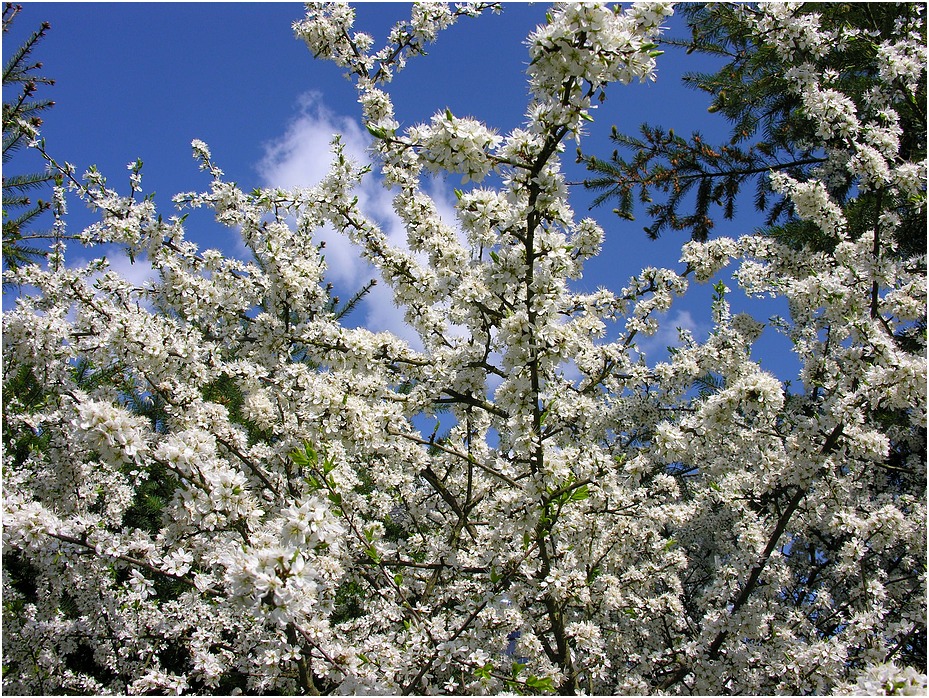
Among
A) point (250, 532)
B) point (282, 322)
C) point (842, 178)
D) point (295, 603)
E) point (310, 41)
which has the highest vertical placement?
point (842, 178)

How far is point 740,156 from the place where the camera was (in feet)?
21.5

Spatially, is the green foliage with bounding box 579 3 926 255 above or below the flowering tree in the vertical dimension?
above

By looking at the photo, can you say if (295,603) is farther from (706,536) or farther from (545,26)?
(706,536)

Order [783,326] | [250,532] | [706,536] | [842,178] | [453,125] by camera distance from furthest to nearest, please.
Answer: [706,536]
[783,326]
[842,178]
[250,532]
[453,125]

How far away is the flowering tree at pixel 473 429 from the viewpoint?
11.5ft

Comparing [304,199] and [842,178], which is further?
[842,178]

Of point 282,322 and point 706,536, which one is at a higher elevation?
point 282,322

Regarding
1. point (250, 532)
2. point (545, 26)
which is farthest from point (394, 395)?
point (545, 26)

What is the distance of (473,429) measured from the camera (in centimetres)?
625

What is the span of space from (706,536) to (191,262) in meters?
7.06

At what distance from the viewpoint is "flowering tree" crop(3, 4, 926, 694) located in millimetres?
3510

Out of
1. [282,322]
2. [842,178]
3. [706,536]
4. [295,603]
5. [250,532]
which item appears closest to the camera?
[295,603]

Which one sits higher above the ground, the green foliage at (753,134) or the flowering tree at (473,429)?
the green foliage at (753,134)

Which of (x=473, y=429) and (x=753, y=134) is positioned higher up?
(x=753, y=134)
